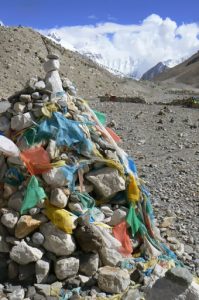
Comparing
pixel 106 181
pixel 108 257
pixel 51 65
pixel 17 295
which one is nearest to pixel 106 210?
pixel 106 181

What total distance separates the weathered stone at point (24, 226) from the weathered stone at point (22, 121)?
125 centimetres


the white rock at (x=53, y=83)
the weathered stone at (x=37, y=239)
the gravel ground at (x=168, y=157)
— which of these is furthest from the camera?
the gravel ground at (x=168, y=157)

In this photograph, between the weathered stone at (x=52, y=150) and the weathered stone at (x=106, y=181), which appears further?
the weathered stone at (x=106, y=181)

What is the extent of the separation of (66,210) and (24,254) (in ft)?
2.43

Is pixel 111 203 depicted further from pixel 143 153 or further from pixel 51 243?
pixel 143 153

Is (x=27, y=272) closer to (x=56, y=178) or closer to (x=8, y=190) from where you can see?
(x=8, y=190)

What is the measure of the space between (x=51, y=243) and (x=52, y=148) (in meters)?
Answer: 1.21

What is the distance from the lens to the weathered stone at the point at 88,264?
5453 millimetres

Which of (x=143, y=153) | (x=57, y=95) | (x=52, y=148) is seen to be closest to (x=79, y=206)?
(x=52, y=148)

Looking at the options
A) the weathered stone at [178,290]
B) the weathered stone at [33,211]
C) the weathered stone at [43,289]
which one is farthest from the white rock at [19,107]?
the weathered stone at [178,290]

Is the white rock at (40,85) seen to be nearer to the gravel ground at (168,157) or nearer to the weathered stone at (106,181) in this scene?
the weathered stone at (106,181)

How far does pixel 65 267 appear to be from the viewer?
536 cm

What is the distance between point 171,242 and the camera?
6859mm

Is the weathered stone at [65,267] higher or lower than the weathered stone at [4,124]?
lower
